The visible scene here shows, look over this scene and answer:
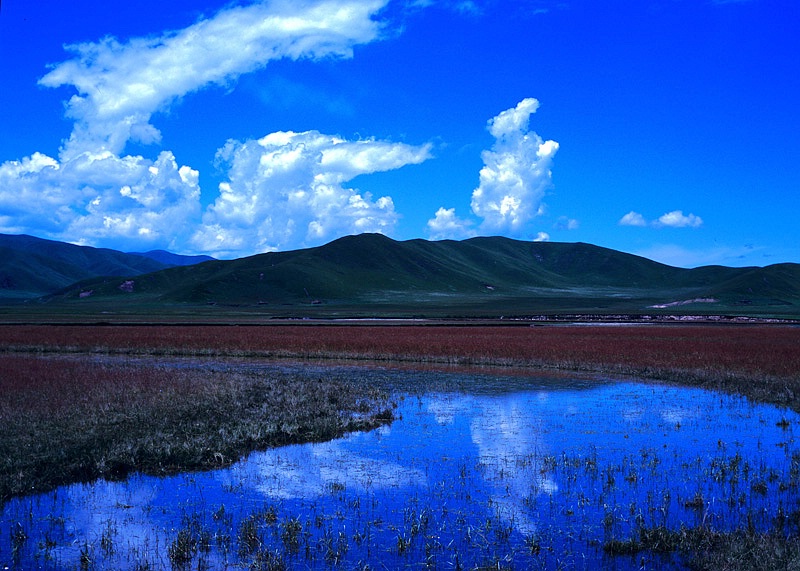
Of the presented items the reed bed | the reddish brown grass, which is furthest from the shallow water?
the reddish brown grass

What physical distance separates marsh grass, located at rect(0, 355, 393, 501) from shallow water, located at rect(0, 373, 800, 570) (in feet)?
3.27

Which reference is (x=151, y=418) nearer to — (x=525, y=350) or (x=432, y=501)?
(x=432, y=501)

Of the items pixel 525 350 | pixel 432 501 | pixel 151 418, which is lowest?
pixel 432 501

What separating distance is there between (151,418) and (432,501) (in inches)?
440

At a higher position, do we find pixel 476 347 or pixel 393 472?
pixel 476 347

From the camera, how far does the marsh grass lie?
1538 centimetres

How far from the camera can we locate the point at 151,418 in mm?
19938

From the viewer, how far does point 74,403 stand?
21.9m

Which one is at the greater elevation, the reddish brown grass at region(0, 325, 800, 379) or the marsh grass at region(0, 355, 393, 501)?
the reddish brown grass at region(0, 325, 800, 379)

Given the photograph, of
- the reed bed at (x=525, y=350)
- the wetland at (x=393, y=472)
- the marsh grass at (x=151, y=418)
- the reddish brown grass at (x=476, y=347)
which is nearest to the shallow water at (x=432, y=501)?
the wetland at (x=393, y=472)

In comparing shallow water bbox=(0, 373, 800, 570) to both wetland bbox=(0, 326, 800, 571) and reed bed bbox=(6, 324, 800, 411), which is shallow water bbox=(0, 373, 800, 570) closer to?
wetland bbox=(0, 326, 800, 571)

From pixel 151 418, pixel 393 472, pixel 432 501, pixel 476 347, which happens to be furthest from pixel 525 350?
pixel 432 501

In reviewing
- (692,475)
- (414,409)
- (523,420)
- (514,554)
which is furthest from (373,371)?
(514,554)

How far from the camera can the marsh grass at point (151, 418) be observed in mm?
15375
